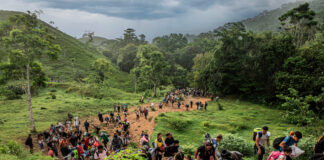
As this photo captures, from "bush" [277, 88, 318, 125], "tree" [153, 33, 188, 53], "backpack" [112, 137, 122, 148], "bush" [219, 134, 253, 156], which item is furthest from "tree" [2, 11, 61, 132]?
"tree" [153, 33, 188, 53]

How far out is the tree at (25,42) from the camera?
12.0 metres

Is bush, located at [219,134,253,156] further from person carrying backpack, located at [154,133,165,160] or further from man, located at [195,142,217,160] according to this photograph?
man, located at [195,142,217,160]

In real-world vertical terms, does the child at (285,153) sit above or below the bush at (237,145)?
above

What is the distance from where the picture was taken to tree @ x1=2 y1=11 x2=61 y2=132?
11977 millimetres

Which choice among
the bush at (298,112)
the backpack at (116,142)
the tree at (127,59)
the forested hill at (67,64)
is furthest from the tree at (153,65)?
the tree at (127,59)

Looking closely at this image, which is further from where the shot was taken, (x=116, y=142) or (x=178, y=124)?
(x=178, y=124)

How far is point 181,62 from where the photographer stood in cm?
6184

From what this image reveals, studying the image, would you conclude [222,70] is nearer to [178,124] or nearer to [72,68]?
[178,124]

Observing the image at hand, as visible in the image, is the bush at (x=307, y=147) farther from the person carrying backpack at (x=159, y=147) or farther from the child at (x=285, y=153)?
→ the person carrying backpack at (x=159, y=147)

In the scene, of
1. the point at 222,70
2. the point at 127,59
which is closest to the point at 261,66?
the point at 222,70

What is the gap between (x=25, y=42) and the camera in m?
12.4

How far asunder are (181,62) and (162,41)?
88.1 feet

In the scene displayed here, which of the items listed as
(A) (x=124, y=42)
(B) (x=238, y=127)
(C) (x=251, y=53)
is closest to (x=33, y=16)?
(B) (x=238, y=127)

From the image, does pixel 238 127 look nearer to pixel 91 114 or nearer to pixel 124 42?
pixel 91 114
